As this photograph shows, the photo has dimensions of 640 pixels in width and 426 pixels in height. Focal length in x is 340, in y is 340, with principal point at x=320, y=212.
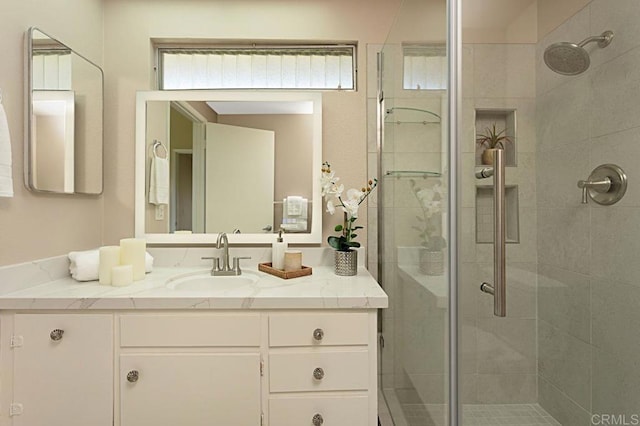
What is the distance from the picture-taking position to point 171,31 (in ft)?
6.18

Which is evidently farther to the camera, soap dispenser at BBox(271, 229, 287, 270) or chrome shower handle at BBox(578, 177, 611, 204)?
soap dispenser at BBox(271, 229, 287, 270)

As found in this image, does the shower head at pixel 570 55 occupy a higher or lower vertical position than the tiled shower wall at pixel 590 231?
higher

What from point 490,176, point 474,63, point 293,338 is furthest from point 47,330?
point 474,63

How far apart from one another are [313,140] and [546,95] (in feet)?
4.10

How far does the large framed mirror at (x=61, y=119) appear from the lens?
4.74ft

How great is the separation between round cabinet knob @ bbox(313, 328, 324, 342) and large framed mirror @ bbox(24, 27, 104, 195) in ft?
4.34

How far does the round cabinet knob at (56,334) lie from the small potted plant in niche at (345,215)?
3.75 feet

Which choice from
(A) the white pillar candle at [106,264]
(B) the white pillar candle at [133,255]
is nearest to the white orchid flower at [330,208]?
(B) the white pillar candle at [133,255]

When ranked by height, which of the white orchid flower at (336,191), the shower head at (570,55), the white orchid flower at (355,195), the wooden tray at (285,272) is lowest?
the wooden tray at (285,272)

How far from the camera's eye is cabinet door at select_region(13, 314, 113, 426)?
1270 millimetres

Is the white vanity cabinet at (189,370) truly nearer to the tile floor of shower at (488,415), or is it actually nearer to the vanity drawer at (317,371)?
the vanity drawer at (317,371)

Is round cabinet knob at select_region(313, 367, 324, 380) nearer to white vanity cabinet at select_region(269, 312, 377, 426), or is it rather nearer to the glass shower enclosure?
white vanity cabinet at select_region(269, 312, 377, 426)

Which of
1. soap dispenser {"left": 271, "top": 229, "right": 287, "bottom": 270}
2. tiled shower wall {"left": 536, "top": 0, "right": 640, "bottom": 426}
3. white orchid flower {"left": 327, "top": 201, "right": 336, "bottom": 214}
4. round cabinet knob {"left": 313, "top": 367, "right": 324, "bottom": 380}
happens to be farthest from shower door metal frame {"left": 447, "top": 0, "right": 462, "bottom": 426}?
soap dispenser {"left": 271, "top": 229, "right": 287, "bottom": 270}

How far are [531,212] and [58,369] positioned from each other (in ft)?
5.43
